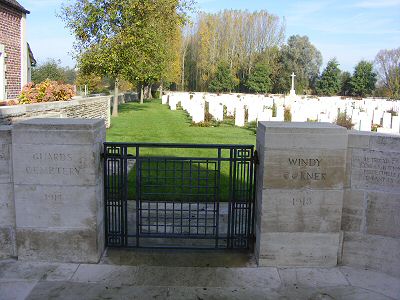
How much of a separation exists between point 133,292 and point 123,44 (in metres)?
16.5

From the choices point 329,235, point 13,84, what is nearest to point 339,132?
point 329,235

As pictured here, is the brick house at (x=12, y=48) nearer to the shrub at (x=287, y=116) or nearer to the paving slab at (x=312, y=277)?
the shrub at (x=287, y=116)

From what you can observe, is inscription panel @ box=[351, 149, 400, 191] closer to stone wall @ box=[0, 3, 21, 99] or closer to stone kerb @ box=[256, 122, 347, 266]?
stone kerb @ box=[256, 122, 347, 266]

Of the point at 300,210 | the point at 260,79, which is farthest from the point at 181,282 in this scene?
the point at 260,79

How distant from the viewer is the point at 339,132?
418 cm

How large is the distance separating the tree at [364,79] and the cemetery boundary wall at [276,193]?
56.3m

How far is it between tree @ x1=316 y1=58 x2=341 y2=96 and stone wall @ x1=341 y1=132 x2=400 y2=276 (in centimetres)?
5601

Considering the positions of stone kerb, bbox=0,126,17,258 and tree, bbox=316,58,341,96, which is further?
tree, bbox=316,58,341,96

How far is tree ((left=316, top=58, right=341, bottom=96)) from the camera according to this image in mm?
57688

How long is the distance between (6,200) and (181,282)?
1951 millimetres

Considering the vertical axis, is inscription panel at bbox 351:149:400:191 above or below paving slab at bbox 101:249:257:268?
above

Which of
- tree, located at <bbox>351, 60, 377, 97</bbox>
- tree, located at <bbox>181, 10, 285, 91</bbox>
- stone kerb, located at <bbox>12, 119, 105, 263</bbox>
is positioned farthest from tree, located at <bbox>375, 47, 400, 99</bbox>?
stone kerb, located at <bbox>12, 119, 105, 263</bbox>

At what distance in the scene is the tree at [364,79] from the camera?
56375 mm

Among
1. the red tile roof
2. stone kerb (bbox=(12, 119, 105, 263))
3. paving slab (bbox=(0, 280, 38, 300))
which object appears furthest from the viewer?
the red tile roof
